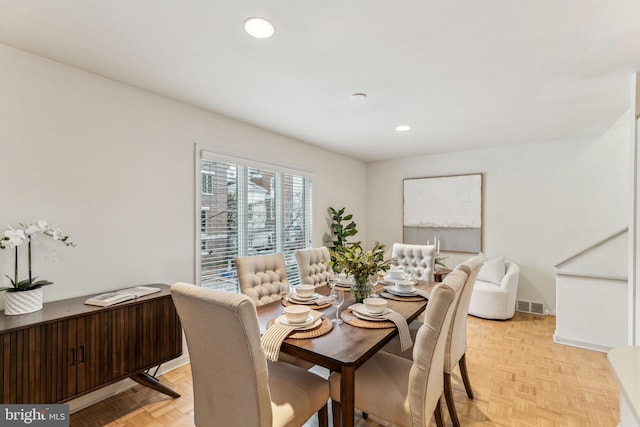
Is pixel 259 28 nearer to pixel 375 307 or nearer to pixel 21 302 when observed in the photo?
pixel 375 307

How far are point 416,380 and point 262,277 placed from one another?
1.39 metres

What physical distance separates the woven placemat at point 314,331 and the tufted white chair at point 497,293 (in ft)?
9.81

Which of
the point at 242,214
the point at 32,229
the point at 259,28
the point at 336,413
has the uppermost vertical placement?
the point at 259,28

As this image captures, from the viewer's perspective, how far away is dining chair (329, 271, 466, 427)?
1.42 m

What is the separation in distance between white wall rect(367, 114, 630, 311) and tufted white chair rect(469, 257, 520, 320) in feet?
1.33

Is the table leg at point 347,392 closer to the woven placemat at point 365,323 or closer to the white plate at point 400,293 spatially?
the woven placemat at point 365,323

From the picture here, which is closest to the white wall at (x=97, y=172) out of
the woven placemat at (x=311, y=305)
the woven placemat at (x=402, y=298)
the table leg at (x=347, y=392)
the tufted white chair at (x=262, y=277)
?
the tufted white chair at (x=262, y=277)

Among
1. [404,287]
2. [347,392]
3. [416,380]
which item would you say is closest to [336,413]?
[347,392]

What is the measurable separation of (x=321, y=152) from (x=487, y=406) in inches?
142

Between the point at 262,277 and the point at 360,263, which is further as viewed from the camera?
the point at 262,277

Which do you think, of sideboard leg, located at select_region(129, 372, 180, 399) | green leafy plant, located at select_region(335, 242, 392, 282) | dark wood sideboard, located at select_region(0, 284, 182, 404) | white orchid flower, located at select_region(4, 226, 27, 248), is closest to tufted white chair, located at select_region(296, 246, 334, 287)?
green leafy plant, located at select_region(335, 242, 392, 282)

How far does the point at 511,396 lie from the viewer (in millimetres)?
2295

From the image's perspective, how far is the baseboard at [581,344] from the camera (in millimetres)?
3052

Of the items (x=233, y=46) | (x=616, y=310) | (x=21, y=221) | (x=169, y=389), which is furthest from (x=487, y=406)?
(x=21, y=221)
